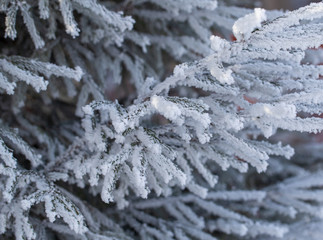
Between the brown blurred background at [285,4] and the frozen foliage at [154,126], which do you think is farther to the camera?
the brown blurred background at [285,4]

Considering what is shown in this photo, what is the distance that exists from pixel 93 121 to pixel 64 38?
0.53 metres

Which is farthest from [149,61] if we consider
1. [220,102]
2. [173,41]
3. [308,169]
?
[308,169]

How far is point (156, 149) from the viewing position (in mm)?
1012

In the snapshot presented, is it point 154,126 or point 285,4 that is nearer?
point 154,126

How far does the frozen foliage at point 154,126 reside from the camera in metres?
1.01

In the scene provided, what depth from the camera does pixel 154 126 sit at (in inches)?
53.4

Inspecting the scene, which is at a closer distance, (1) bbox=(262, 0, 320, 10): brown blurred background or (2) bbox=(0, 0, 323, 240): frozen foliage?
(2) bbox=(0, 0, 323, 240): frozen foliage

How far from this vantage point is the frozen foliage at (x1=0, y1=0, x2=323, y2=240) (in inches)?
39.9

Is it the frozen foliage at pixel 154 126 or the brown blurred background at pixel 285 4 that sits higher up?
the brown blurred background at pixel 285 4

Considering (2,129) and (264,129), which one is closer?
(264,129)

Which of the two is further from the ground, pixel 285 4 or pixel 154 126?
pixel 285 4

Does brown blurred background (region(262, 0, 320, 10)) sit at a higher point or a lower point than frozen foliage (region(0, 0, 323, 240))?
higher

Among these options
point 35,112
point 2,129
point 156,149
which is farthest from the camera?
point 35,112

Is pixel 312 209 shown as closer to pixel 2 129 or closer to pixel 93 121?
pixel 93 121
